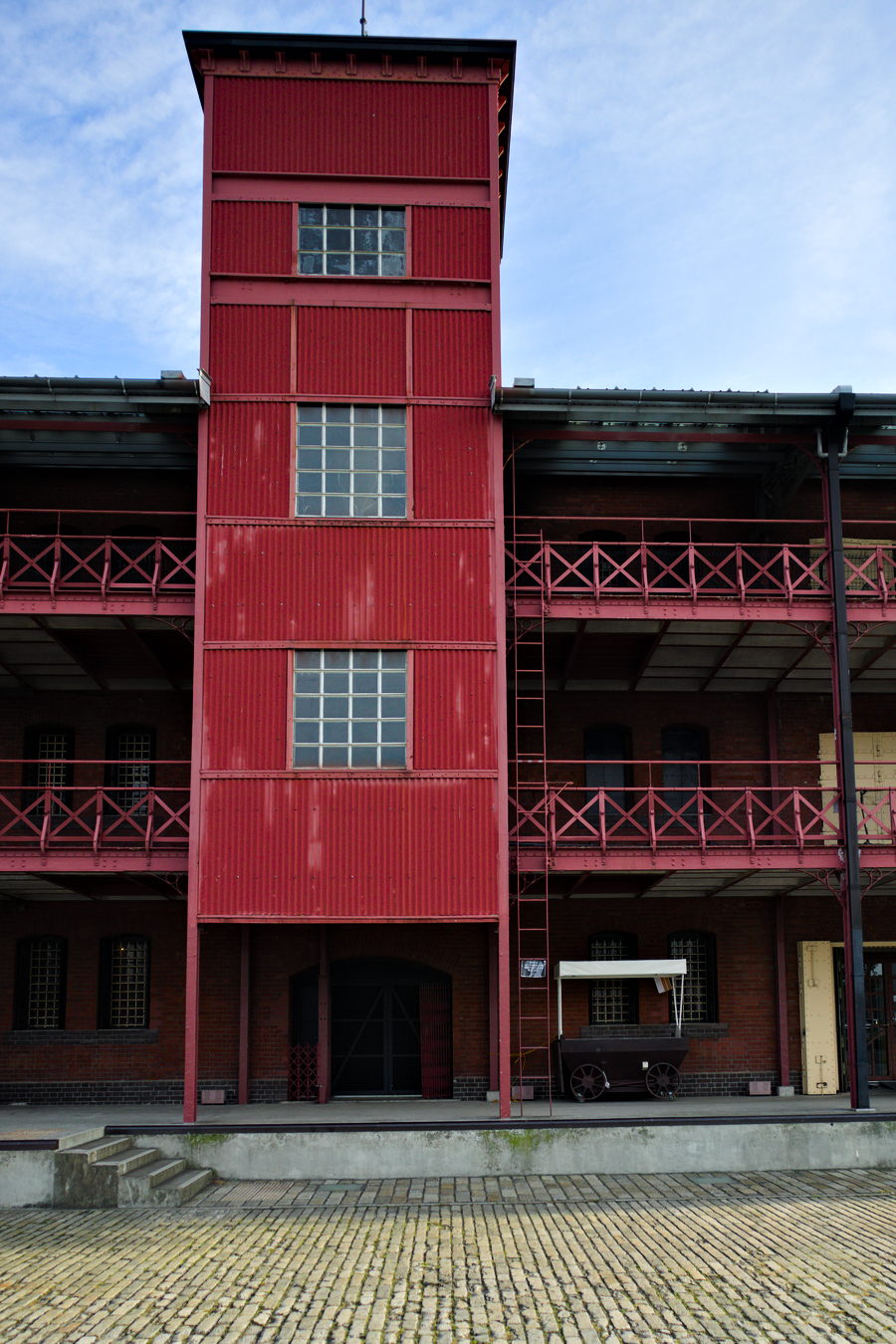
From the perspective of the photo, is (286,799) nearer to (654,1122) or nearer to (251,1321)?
(654,1122)

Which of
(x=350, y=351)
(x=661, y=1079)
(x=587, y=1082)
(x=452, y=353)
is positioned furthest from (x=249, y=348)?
(x=661, y=1079)

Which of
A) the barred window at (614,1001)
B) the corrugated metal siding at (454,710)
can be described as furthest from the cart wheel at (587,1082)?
the corrugated metal siding at (454,710)

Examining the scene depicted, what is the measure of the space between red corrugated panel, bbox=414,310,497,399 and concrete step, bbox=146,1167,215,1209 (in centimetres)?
1126

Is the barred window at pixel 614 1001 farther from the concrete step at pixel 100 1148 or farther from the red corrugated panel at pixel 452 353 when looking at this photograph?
Result: the red corrugated panel at pixel 452 353

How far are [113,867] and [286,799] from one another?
2634 millimetres

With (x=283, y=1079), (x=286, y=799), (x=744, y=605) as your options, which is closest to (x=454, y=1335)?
(x=286, y=799)

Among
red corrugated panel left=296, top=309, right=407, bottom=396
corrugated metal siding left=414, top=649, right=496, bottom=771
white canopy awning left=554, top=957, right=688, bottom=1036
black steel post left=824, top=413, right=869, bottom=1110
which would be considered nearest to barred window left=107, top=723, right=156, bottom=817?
corrugated metal siding left=414, top=649, right=496, bottom=771

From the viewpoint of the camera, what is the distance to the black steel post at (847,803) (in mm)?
16734

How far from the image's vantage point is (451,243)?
61.4 ft

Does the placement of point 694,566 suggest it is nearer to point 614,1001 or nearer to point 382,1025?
point 614,1001

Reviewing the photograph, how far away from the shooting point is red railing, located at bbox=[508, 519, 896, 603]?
17.9 meters

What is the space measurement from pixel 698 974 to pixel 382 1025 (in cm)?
531

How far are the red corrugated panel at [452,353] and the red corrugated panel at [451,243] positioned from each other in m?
0.67

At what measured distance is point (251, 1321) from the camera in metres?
10.3
